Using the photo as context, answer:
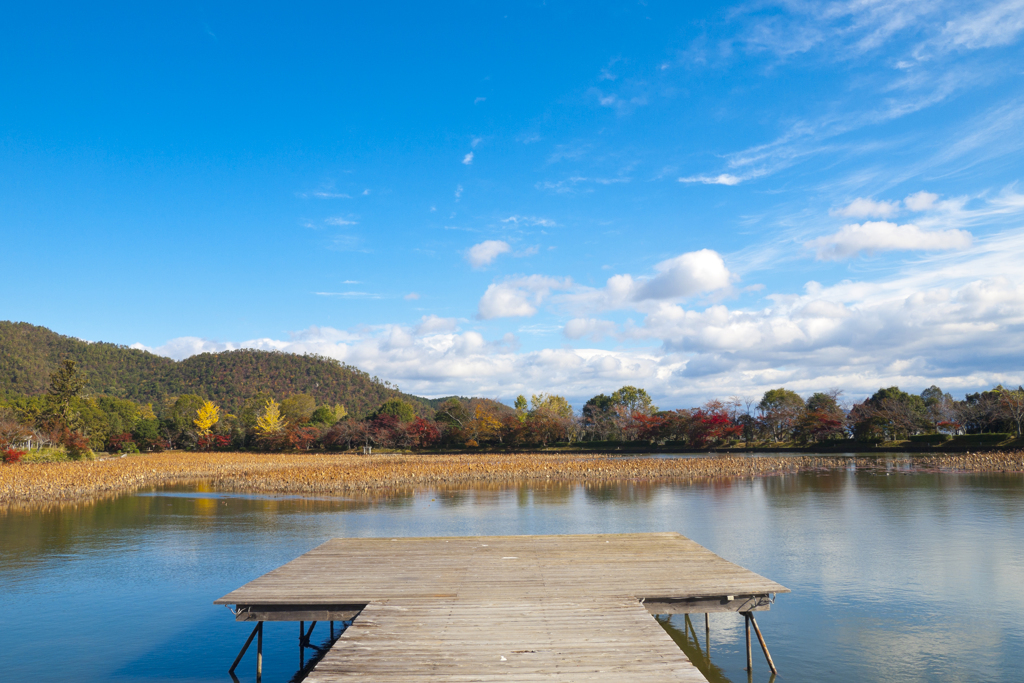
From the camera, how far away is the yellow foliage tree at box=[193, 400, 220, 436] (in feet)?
284

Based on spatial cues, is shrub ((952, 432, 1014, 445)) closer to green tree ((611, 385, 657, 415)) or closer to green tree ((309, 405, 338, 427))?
green tree ((611, 385, 657, 415))

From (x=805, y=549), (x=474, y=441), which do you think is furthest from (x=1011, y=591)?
(x=474, y=441)

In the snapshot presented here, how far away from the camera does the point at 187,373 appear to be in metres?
135

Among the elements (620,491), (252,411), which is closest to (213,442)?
(252,411)

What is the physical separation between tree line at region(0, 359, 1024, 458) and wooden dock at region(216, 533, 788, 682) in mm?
48671

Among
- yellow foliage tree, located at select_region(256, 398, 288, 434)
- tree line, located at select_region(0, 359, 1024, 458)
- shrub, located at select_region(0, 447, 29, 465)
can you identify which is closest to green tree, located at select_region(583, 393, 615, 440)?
tree line, located at select_region(0, 359, 1024, 458)

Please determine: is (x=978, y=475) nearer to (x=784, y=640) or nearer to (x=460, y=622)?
(x=784, y=640)

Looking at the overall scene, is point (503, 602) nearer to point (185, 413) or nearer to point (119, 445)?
point (119, 445)

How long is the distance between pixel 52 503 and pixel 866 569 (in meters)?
33.4

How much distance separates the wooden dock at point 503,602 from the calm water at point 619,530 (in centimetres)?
156

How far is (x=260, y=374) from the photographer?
140 metres

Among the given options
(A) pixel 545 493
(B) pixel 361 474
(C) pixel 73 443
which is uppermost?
(C) pixel 73 443

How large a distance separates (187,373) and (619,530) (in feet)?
447

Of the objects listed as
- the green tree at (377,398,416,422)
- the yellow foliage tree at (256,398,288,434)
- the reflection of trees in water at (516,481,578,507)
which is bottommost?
the reflection of trees in water at (516,481,578,507)
